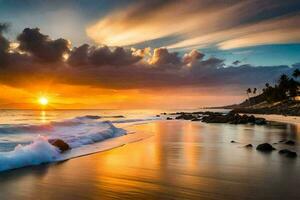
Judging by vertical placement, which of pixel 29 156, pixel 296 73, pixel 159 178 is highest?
pixel 296 73

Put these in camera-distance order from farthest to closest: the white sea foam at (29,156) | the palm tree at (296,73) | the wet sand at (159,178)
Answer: the palm tree at (296,73), the white sea foam at (29,156), the wet sand at (159,178)

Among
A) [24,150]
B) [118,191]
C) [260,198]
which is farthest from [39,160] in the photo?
[260,198]

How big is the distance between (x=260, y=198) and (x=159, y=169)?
5259mm

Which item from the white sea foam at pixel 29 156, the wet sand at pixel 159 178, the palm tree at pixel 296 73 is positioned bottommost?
the wet sand at pixel 159 178

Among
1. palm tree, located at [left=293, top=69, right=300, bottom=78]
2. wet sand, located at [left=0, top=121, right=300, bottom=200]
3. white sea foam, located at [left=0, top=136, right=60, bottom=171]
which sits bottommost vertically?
wet sand, located at [left=0, top=121, right=300, bottom=200]

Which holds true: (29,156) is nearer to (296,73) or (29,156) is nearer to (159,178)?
(159,178)

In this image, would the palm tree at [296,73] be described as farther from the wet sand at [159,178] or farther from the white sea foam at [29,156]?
the white sea foam at [29,156]

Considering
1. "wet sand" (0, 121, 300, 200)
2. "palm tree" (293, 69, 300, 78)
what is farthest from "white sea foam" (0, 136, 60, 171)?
"palm tree" (293, 69, 300, 78)

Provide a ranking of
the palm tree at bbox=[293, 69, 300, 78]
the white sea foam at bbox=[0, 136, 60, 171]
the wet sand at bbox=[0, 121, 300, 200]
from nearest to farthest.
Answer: the wet sand at bbox=[0, 121, 300, 200], the white sea foam at bbox=[0, 136, 60, 171], the palm tree at bbox=[293, 69, 300, 78]

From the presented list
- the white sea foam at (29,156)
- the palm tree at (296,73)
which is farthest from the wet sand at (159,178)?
the palm tree at (296,73)

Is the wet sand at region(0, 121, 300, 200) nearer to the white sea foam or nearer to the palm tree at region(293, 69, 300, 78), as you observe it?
the white sea foam

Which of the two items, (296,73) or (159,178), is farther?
(296,73)

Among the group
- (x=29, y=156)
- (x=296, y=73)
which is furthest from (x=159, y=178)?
(x=296, y=73)

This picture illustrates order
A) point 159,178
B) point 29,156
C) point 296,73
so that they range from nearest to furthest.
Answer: point 159,178, point 29,156, point 296,73
